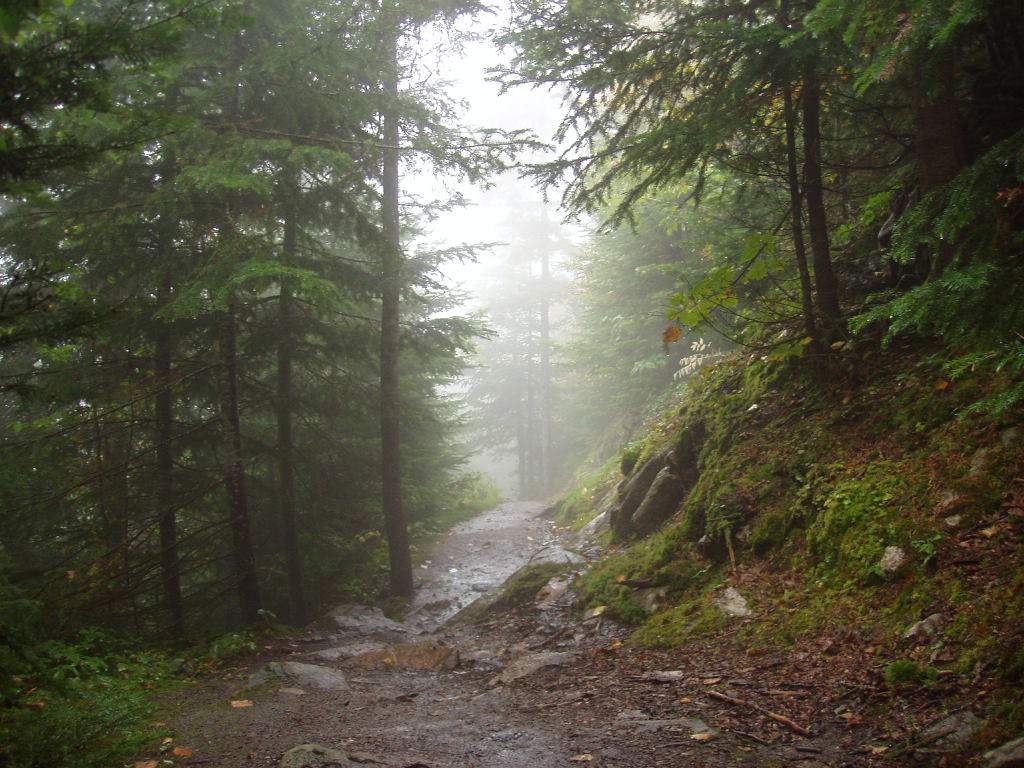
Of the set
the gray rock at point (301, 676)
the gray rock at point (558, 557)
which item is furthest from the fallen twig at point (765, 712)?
the gray rock at point (558, 557)

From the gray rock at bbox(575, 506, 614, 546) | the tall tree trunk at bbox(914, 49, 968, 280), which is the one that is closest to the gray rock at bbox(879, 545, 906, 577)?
the tall tree trunk at bbox(914, 49, 968, 280)

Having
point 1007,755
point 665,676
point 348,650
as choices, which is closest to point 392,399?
point 348,650

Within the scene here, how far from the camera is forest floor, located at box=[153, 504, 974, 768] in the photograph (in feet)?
11.2

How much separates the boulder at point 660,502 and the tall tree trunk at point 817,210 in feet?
10.9

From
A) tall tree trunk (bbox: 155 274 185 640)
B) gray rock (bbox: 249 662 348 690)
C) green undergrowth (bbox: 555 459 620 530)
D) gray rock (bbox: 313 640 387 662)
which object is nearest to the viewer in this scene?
gray rock (bbox: 249 662 348 690)

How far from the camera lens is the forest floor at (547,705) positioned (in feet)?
11.2

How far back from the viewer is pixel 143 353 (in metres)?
9.47

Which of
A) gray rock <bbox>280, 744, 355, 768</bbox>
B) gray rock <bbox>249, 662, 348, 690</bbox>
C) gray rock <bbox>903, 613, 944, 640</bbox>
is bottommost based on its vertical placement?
gray rock <bbox>249, 662, 348, 690</bbox>

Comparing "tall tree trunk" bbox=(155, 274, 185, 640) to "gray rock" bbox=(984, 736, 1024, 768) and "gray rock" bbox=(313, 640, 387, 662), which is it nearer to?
"gray rock" bbox=(313, 640, 387, 662)

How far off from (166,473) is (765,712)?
28.1ft

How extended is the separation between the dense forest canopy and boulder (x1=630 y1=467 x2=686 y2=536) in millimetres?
2257

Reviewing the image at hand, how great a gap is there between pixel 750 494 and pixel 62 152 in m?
6.57

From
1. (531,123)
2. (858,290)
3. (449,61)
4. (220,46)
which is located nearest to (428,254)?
(449,61)

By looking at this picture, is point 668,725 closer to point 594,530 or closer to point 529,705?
point 529,705
